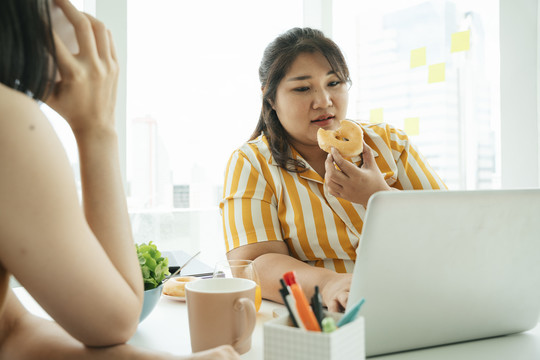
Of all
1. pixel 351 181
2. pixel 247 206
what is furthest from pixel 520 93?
pixel 247 206

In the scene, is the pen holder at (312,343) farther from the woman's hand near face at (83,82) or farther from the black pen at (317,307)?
the woman's hand near face at (83,82)

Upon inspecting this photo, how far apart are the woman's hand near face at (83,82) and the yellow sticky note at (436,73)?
210 centimetres

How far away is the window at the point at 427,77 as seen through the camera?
250 centimetres

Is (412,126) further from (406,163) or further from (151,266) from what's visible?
(151,266)

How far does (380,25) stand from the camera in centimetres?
273

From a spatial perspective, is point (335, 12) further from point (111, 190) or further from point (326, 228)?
point (111, 190)

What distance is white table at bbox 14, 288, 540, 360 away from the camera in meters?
0.63

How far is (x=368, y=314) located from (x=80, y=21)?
54 centimetres

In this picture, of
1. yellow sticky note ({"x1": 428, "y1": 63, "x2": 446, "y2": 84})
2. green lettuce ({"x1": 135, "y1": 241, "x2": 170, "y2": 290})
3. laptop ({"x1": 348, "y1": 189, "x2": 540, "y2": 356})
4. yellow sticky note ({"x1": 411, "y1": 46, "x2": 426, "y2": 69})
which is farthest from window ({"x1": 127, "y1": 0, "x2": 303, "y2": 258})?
laptop ({"x1": 348, "y1": 189, "x2": 540, "y2": 356})

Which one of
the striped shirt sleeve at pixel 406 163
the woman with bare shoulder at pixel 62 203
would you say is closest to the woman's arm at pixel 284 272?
the woman with bare shoulder at pixel 62 203

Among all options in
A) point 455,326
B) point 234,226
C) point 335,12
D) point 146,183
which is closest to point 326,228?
point 234,226

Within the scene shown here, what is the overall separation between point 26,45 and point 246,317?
435mm

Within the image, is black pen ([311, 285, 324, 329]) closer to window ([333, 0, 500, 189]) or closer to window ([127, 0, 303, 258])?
window ([127, 0, 303, 258])

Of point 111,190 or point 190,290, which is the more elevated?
point 111,190
